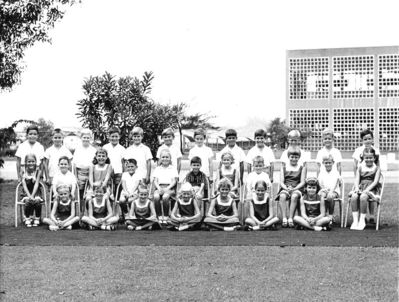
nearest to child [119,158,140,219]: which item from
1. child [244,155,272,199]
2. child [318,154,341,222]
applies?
child [244,155,272,199]

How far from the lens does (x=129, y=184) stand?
831 centimetres

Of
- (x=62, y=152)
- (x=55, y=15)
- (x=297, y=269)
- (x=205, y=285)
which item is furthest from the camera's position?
(x=55, y=15)

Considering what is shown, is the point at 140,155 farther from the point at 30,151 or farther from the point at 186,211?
the point at 30,151

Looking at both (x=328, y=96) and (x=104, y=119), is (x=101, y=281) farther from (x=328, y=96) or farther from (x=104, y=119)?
(x=328, y=96)

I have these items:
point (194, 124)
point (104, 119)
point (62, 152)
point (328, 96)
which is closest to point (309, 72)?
point (328, 96)

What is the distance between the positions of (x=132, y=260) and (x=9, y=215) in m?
4.91

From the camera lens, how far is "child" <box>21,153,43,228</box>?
8414mm

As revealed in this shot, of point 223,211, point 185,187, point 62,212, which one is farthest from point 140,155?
point 223,211

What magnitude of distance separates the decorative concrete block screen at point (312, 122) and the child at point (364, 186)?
39442 mm

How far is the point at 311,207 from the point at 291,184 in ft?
1.62

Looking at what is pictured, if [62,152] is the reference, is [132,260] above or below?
below

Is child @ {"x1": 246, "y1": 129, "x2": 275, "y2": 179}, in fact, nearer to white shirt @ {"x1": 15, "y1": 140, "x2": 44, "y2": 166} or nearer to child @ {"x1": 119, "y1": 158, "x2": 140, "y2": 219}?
child @ {"x1": 119, "y1": 158, "x2": 140, "y2": 219}

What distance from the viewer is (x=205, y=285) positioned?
15.2 ft

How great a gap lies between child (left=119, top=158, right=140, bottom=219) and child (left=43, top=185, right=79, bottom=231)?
726mm
